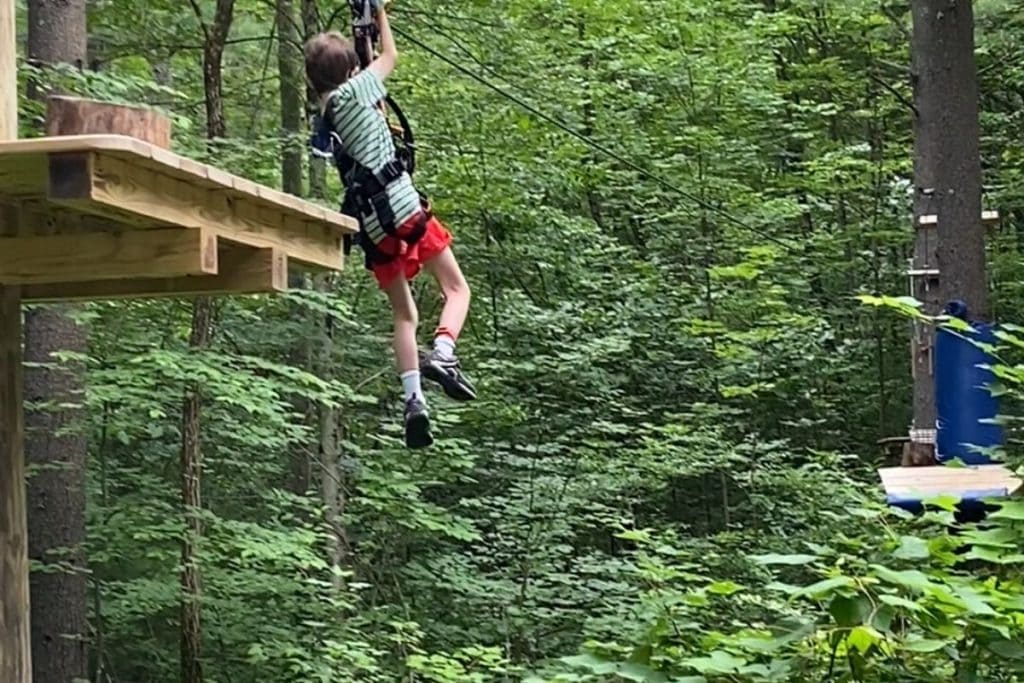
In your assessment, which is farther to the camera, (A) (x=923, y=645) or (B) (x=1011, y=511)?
(B) (x=1011, y=511)

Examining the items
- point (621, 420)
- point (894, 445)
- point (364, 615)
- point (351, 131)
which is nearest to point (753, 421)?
point (621, 420)

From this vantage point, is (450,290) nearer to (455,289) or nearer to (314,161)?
(455,289)

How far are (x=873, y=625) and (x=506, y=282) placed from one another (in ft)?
23.2

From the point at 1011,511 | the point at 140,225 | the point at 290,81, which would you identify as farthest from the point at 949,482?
the point at 290,81

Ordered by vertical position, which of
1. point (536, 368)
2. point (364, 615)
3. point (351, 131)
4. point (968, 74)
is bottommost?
point (364, 615)

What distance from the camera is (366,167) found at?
10.5 ft

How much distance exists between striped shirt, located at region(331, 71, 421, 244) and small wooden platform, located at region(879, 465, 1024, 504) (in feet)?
6.68

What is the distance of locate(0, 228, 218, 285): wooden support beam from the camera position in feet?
9.76

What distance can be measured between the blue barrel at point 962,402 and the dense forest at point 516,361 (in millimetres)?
535

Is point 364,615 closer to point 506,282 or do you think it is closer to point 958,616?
point 506,282

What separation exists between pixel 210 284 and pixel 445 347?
0.80 meters

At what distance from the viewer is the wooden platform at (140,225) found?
8.16 ft

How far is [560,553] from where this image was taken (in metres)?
7.77

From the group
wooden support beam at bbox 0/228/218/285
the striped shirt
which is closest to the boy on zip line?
the striped shirt
